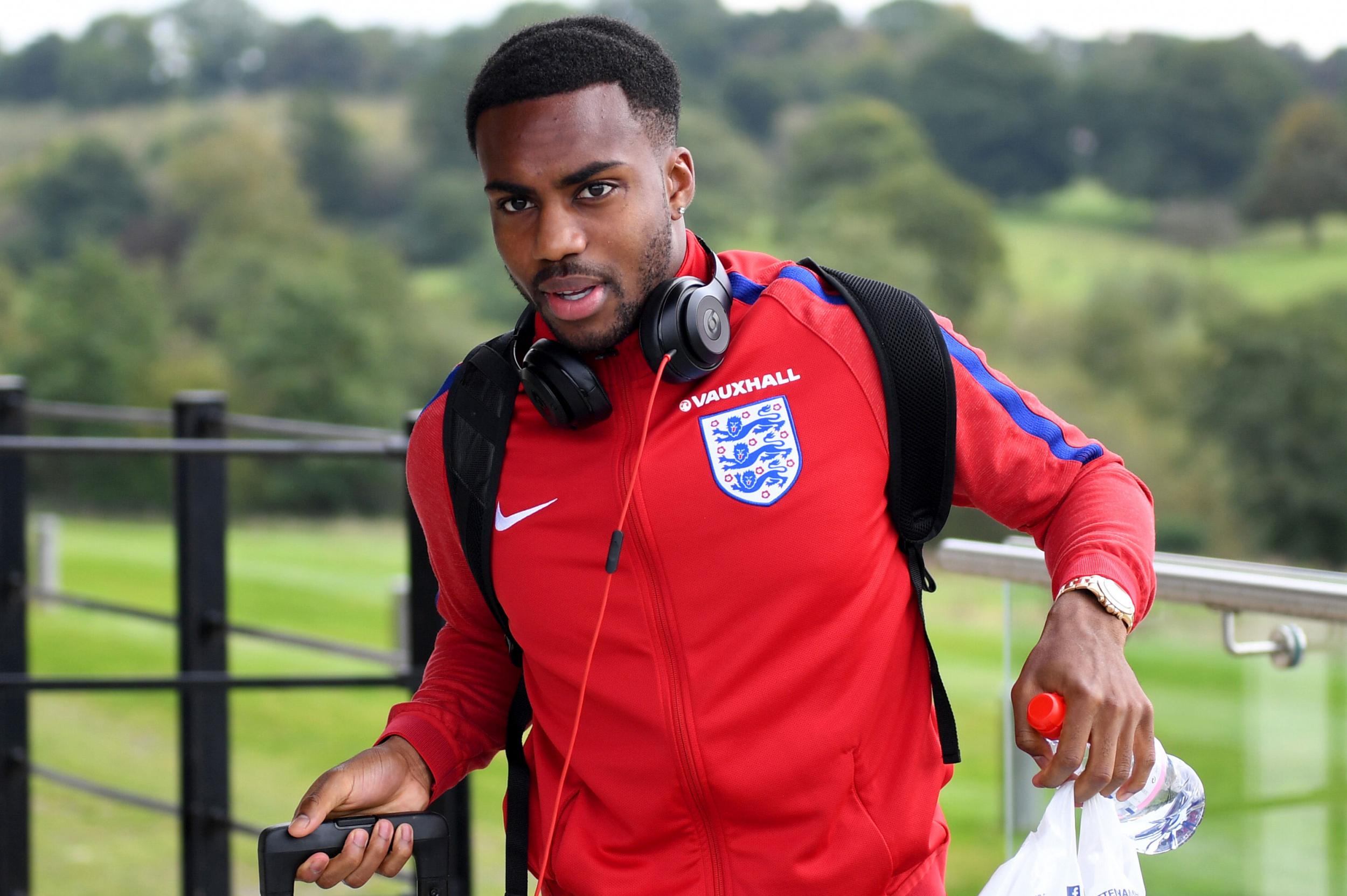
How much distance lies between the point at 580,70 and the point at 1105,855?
0.93 m

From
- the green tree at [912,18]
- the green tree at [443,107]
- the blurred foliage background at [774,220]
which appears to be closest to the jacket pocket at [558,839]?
the blurred foliage background at [774,220]

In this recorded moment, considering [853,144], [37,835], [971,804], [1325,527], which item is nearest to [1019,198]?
[853,144]

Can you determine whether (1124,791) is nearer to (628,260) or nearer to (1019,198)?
(628,260)

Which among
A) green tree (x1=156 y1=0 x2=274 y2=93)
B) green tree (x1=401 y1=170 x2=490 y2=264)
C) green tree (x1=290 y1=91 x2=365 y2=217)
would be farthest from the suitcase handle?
green tree (x1=156 y1=0 x2=274 y2=93)

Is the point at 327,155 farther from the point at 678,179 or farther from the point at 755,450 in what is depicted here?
the point at 755,450

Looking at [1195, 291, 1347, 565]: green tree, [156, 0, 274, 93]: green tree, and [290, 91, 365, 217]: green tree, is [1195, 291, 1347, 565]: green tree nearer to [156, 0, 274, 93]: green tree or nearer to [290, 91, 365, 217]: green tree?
[290, 91, 365, 217]: green tree

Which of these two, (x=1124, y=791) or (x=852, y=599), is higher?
(x=852, y=599)

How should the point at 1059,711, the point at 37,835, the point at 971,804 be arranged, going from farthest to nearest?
1. the point at 971,804
2. the point at 37,835
3. the point at 1059,711

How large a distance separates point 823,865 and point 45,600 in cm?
330

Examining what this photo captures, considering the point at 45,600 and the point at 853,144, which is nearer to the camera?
the point at 45,600

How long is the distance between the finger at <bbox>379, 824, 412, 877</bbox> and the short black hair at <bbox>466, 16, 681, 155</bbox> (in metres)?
0.73

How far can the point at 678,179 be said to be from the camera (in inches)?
59.1

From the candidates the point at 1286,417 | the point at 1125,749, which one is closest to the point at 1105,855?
the point at 1125,749

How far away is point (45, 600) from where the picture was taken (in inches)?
157
